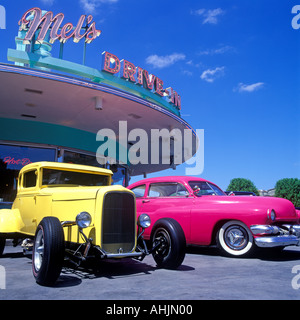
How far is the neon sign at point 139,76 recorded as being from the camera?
11.5 m

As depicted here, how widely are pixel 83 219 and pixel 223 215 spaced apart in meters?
3.23

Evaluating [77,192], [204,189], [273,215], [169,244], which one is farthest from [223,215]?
[77,192]

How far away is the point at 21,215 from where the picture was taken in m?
5.71

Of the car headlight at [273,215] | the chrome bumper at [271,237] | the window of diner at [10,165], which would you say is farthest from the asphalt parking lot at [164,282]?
the window of diner at [10,165]

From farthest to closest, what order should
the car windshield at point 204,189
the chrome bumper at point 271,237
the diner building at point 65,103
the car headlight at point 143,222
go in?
the diner building at point 65,103, the car windshield at point 204,189, the chrome bumper at point 271,237, the car headlight at point 143,222

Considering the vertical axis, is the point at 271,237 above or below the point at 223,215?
below

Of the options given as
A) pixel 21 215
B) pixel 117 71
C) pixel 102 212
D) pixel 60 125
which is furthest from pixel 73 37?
pixel 102 212

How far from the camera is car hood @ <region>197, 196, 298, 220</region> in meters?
5.97

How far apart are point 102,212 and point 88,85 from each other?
6.44 metres

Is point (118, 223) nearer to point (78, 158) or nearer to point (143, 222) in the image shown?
point (143, 222)

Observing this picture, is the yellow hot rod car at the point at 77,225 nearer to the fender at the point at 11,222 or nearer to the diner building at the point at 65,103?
the fender at the point at 11,222

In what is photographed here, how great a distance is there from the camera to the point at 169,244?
15.8 ft

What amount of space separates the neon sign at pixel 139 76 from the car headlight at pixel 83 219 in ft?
27.2

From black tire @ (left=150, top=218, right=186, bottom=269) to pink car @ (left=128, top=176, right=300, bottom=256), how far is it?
0.69ft
